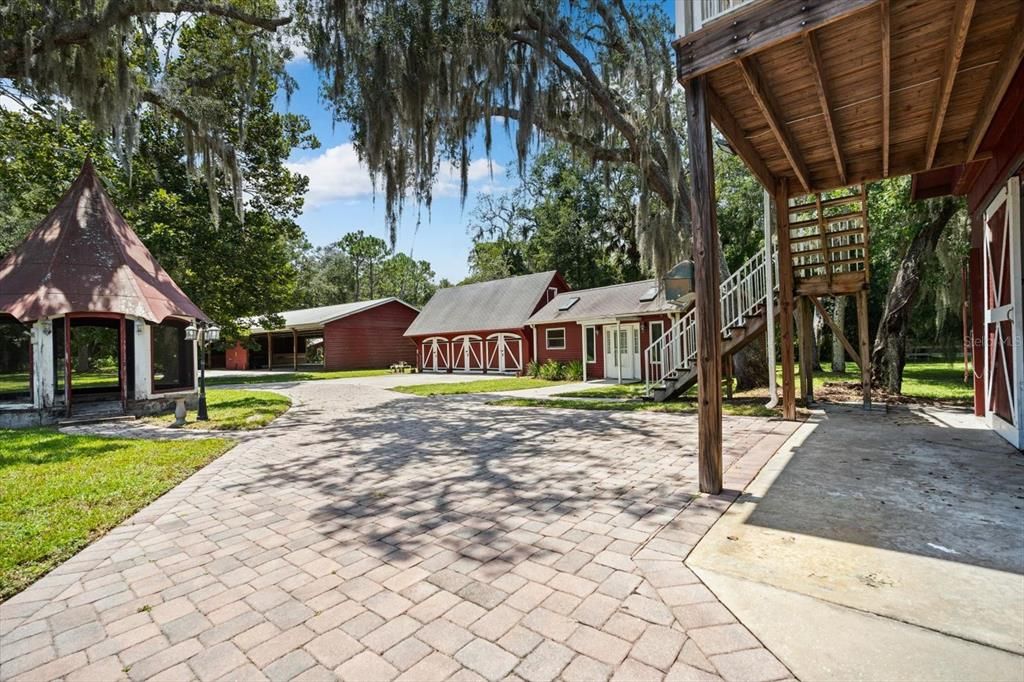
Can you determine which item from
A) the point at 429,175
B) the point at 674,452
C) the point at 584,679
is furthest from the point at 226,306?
the point at 584,679

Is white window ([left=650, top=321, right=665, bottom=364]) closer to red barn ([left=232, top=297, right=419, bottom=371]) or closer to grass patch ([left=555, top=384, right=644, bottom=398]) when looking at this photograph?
grass patch ([left=555, top=384, right=644, bottom=398])

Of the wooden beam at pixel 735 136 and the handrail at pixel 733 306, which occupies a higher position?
the wooden beam at pixel 735 136

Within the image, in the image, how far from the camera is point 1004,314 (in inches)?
199

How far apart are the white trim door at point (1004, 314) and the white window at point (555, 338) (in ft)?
43.4

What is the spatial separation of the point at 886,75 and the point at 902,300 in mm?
8036

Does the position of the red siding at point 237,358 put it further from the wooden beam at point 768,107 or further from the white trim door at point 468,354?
the wooden beam at point 768,107

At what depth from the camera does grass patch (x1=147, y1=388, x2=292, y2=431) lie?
825 cm

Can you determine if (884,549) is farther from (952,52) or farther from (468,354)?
(468,354)

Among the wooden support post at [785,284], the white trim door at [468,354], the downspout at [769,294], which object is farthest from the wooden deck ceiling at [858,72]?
the white trim door at [468,354]

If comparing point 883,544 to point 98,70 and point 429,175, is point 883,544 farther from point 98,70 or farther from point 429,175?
point 98,70

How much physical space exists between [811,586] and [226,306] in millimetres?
18904

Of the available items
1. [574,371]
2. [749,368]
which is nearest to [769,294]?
[749,368]

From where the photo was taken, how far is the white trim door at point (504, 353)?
2056 centimetres

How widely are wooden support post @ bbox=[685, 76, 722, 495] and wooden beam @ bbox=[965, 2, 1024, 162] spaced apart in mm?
1968
